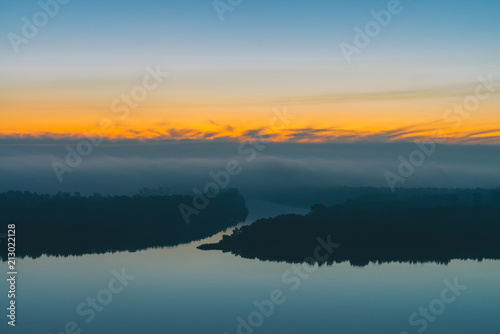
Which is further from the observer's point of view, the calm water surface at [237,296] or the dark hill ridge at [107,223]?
the dark hill ridge at [107,223]

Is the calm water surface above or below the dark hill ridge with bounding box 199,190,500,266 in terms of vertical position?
below

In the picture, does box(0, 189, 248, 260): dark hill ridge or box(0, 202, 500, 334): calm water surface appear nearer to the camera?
box(0, 202, 500, 334): calm water surface

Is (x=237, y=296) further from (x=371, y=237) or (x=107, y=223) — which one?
(x=107, y=223)

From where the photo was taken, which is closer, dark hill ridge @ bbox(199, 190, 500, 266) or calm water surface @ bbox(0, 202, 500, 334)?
calm water surface @ bbox(0, 202, 500, 334)

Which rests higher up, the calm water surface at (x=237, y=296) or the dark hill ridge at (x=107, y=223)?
the dark hill ridge at (x=107, y=223)

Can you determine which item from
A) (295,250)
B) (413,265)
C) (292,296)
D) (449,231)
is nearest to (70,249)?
(295,250)

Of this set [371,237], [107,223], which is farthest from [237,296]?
[107,223]

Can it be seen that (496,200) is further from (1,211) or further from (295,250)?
(1,211)

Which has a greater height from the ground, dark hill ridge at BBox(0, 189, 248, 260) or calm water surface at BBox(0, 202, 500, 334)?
dark hill ridge at BBox(0, 189, 248, 260)
